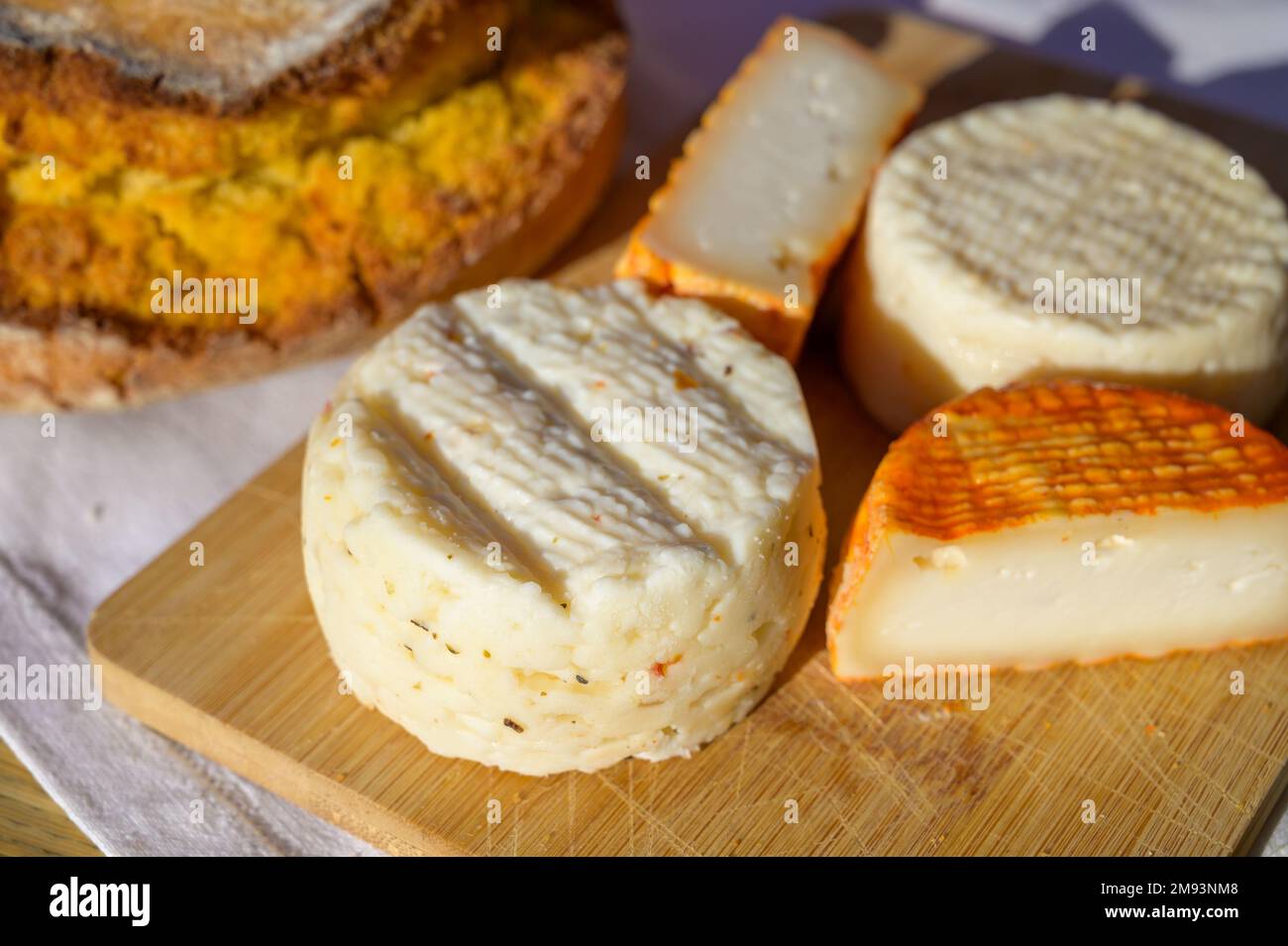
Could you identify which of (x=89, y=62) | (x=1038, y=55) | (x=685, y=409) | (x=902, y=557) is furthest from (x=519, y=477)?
(x=1038, y=55)

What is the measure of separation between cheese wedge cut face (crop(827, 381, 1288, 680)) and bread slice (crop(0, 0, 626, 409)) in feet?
3.78

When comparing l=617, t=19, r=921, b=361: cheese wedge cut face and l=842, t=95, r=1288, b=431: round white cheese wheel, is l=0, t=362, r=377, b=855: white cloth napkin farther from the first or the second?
l=842, t=95, r=1288, b=431: round white cheese wheel

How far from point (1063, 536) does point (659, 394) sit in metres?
0.69

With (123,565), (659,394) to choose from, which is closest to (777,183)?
(659,394)

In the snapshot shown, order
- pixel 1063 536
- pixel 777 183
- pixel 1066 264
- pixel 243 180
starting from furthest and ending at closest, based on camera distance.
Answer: pixel 777 183 < pixel 243 180 < pixel 1066 264 < pixel 1063 536

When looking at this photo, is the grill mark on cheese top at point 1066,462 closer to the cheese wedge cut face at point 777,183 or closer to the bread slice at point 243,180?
the cheese wedge cut face at point 777,183

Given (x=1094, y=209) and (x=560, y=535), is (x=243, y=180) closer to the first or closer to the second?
(x=560, y=535)

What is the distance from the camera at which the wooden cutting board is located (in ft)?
7.00

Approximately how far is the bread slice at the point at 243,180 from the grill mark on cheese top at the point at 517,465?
509 millimetres

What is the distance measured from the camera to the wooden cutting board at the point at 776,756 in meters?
2.13

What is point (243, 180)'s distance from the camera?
2.76 m

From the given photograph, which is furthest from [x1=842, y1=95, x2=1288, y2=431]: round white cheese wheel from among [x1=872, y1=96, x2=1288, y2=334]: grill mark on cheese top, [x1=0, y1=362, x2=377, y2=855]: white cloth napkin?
[x1=0, y1=362, x2=377, y2=855]: white cloth napkin

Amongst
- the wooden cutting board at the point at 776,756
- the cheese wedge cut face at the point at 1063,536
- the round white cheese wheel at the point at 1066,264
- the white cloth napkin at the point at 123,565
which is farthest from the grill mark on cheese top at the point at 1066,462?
the white cloth napkin at the point at 123,565

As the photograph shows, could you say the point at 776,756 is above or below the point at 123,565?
above
